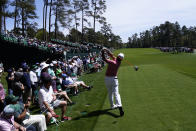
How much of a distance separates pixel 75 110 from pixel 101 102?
1.30 m

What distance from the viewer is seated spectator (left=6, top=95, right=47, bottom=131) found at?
438 cm

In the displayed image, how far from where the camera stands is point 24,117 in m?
4.80

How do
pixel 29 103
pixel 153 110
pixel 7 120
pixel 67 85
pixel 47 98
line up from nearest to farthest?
pixel 7 120 → pixel 29 103 → pixel 47 98 → pixel 153 110 → pixel 67 85

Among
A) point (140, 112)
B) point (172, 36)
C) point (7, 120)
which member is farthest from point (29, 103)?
point (172, 36)

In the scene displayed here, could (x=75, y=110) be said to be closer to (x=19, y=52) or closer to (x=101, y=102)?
(x=101, y=102)

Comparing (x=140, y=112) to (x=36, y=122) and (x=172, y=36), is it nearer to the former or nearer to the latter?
(x=36, y=122)

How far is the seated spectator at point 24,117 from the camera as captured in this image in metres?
4.38

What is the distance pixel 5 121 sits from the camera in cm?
404

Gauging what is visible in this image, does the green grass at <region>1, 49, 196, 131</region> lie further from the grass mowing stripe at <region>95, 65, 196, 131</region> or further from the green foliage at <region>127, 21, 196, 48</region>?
the green foliage at <region>127, 21, 196, 48</region>

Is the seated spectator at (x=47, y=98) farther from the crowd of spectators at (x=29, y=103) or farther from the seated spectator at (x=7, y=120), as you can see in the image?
the seated spectator at (x=7, y=120)

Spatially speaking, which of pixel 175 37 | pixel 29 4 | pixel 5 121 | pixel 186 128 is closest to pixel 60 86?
pixel 5 121

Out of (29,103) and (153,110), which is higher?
(29,103)

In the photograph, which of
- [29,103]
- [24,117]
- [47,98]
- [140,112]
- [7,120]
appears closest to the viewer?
[7,120]

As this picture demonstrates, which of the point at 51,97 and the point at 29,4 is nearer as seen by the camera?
the point at 51,97
